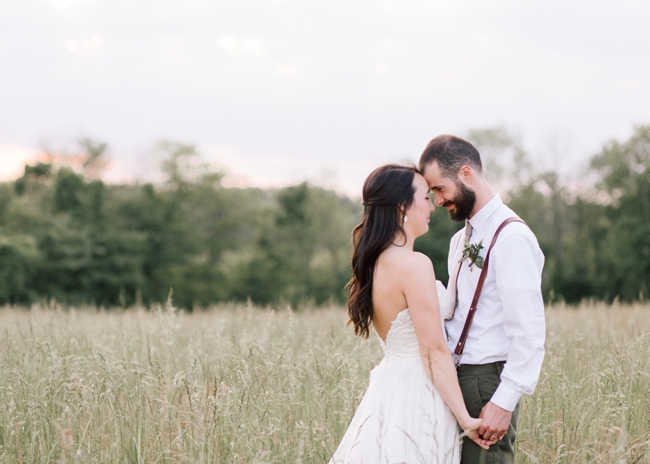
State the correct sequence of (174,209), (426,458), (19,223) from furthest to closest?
(174,209), (19,223), (426,458)

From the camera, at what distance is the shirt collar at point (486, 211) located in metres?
3.26

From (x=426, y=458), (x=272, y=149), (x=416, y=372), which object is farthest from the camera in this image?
(x=272, y=149)

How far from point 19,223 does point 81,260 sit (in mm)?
5717

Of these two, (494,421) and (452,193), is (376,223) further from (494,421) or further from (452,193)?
(494,421)

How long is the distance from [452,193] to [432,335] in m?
0.84

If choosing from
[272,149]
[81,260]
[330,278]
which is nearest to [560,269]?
[330,278]

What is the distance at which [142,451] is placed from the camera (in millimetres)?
3576

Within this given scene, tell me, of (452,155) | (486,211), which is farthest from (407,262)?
(452,155)

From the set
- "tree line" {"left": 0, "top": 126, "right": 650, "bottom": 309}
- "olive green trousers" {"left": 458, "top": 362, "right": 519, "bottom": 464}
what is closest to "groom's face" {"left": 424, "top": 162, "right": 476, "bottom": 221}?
"olive green trousers" {"left": 458, "top": 362, "right": 519, "bottom": 464}

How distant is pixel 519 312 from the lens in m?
2.91

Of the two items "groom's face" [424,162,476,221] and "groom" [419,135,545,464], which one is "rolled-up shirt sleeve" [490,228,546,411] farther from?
"groom's face" [424,162,476,221]

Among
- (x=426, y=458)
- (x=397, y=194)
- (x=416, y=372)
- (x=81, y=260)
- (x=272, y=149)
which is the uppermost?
(x=272, y=149)

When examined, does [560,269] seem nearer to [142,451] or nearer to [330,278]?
[330,278]

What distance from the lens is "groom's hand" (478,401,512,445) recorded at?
2924 millimetres
